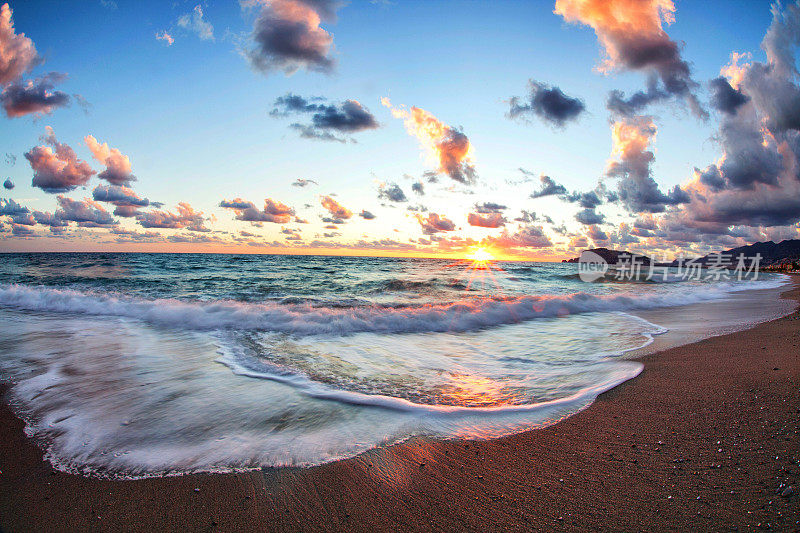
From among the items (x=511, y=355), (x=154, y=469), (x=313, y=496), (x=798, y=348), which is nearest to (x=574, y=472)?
(x=313, y=496)

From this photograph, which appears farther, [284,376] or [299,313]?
[299,313]

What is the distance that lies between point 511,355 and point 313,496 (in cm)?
473

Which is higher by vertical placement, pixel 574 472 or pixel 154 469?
pixel 574 472

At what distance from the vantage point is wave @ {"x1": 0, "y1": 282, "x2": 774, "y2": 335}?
8789mm

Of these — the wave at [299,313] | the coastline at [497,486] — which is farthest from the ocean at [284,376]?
the coastline at [497,486]

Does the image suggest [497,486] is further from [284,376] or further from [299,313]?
[299,313]

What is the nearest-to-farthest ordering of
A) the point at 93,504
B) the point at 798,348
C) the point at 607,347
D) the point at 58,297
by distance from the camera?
1. the point at 93,504
2. the point at 798,348
3. the point at 607,347
4. the point at 58,297

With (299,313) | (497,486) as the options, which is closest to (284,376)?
(497,486)

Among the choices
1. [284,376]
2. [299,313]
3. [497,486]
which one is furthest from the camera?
[299,313]

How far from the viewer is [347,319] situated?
354 inches

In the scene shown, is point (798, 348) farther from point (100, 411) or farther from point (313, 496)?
point (100, 411)

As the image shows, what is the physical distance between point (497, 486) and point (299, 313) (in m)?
8.22

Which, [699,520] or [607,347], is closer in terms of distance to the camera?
[699,520]

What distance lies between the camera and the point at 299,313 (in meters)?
9.80
